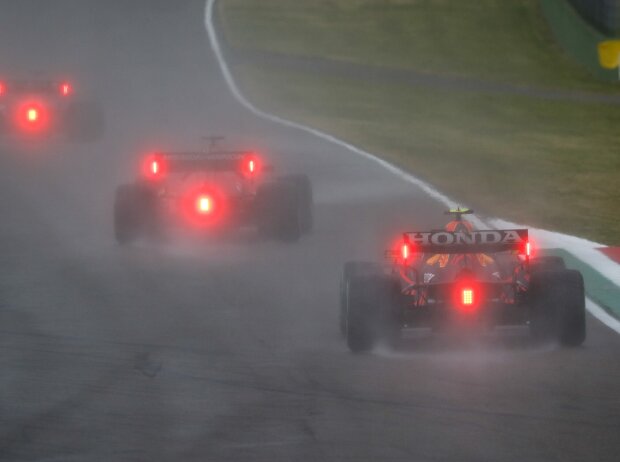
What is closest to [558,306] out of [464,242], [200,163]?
[464,242]

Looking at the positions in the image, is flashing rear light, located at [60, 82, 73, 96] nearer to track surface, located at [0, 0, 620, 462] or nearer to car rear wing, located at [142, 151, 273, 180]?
track surface, located at [0, 0, 620, 462]

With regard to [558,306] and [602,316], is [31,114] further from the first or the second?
[558,306]

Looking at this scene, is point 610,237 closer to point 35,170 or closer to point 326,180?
point 326,180

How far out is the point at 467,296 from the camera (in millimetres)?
11102

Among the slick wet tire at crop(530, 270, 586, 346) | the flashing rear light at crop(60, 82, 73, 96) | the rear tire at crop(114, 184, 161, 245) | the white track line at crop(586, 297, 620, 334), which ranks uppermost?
the flashing rear light at crop(60, 82, 73, 96)

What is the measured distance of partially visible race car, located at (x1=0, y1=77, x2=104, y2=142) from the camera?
99.1ft

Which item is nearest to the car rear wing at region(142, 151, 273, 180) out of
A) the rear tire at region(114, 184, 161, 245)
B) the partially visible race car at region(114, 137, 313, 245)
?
the partially visible race car at region(114, 137, 313, 245)

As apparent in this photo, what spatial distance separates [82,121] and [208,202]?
1399 cm

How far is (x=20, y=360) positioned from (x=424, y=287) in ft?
9.14

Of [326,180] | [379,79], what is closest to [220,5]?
[379,79]

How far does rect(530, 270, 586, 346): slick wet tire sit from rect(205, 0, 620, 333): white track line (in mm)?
921

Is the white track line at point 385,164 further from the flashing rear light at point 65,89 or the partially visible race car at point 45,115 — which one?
the flashing rear light at point 65,89

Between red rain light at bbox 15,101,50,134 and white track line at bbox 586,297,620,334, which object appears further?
red rain light at bbox 15,101,50,134

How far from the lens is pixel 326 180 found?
903 inches
